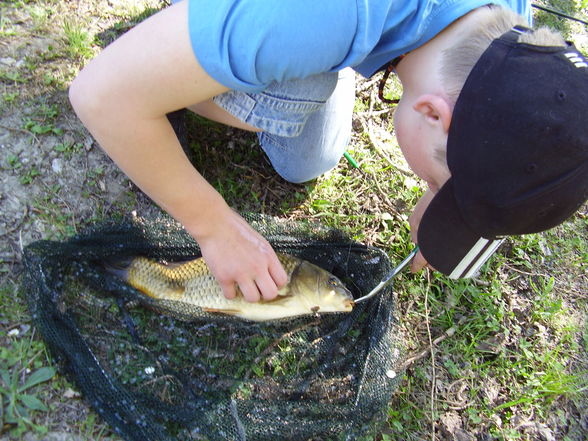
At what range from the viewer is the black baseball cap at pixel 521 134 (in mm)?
860

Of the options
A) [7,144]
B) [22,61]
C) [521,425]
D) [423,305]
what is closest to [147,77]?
[7,144]

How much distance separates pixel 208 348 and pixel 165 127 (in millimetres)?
688

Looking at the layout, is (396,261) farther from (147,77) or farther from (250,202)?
(147,77)

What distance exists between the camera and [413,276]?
5.71 ft

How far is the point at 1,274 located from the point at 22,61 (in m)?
0.81

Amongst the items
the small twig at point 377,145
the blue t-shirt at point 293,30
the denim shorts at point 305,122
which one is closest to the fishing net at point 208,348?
the denim shorts at point 305,122

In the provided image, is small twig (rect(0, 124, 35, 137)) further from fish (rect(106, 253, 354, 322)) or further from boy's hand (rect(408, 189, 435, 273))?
boy's hand (rect(408, 189, 435, 273))

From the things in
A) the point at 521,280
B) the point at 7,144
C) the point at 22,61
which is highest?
the point at 22,61

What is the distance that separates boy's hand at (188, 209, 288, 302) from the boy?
0.11m

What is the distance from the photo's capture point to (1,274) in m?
1.38

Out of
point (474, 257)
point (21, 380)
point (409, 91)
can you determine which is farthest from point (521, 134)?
point (21, 380)

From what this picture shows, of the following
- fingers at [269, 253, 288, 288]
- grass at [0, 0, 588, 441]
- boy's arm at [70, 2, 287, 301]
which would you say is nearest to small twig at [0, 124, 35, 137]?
grass at [0, 0, 588, 441]

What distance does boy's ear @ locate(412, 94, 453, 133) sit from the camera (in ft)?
3.08

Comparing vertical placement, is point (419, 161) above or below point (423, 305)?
above
